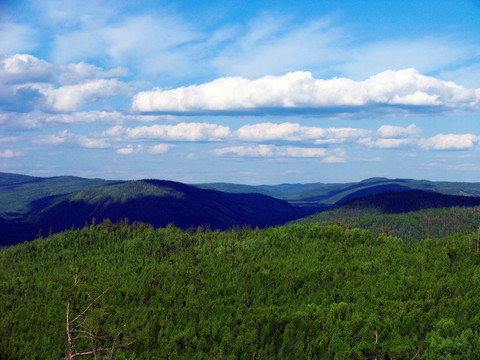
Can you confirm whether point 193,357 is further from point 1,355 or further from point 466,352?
point 466,352

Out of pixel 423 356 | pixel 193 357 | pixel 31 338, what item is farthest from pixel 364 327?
pixel 31 338

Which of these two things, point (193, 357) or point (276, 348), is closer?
point (193, 357)

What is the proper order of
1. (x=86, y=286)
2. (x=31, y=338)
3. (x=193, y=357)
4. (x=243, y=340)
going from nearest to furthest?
(x=86, y=286) → (x=193, y=357) → (x=243, y=340) → (x=31, y=338)

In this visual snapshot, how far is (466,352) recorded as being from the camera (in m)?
148

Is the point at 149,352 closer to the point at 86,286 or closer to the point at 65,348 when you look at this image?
the point at 65,348

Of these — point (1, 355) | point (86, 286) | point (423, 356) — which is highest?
point (86, 286)

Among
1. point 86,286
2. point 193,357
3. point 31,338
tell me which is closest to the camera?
point 86,286

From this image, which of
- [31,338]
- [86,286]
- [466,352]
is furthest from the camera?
[31,338]

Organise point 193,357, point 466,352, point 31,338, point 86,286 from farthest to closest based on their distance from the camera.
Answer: point 31,338
point 193,357
point 466,352
point 86,286

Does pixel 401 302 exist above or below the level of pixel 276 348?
above

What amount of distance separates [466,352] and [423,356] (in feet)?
48.8

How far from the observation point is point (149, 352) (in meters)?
171

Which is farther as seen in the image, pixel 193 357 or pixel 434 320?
pixel 434 320

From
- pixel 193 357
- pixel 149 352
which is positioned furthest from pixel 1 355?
pixel 193 357
